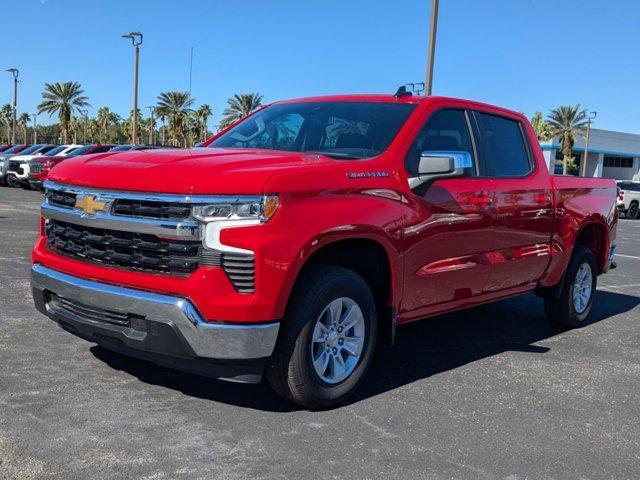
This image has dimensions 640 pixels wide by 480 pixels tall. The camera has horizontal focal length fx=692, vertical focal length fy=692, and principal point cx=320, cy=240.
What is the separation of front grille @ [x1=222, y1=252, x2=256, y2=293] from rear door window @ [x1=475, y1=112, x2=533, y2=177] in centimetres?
259

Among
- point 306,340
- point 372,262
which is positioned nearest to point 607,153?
point 372,262

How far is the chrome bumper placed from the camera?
3.60 meters

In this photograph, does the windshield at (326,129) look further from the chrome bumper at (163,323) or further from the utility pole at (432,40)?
the utility pole at (432,40)

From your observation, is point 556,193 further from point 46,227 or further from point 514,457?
point 46,227

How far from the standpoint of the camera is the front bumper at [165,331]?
3605 millimetres

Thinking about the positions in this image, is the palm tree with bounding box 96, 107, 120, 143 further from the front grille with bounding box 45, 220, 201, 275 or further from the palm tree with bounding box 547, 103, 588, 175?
the front grille with bounding box 45, 220, 201, 275

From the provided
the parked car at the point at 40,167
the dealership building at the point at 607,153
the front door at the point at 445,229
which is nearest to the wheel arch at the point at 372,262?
the front door at the point at 445,229

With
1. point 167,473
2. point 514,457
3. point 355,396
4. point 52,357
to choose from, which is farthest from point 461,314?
point 167,473

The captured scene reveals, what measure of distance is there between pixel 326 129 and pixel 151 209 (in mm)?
1834

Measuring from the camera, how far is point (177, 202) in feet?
11.9

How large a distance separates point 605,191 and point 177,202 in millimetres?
5079

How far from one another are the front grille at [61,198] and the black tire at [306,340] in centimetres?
147

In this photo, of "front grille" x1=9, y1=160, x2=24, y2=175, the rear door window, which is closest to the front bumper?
the rear door window

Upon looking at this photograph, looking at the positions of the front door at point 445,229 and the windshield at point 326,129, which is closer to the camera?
the front door at point 445,229
